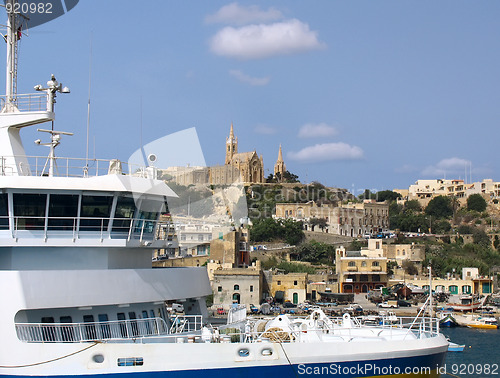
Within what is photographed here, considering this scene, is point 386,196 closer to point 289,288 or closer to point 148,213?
point 289,288

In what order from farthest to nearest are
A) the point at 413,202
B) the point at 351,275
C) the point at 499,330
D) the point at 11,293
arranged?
the point at 413,202
the point at 351,275
the point at 499,330
the point at 11,293

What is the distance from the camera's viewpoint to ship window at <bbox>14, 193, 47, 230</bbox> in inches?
649

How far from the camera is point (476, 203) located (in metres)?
152

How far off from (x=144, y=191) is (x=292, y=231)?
9462 cm

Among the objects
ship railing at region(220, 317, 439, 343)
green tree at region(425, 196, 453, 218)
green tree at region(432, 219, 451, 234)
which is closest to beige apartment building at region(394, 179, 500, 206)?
green tree at region(425, 196, 453, 218)

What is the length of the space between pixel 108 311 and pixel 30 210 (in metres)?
2.91

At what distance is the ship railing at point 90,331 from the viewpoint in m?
15.7

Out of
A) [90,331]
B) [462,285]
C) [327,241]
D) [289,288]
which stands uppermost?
[327,241]

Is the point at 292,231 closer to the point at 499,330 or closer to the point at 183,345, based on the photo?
the point at 499,330

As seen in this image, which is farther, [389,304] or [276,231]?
[276,231]

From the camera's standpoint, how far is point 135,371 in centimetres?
1566

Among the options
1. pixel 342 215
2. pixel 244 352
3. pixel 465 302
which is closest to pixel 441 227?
pixel 342 215

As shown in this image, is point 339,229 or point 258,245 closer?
point 258,245

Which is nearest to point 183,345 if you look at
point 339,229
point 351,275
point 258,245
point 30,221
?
point 30,221
